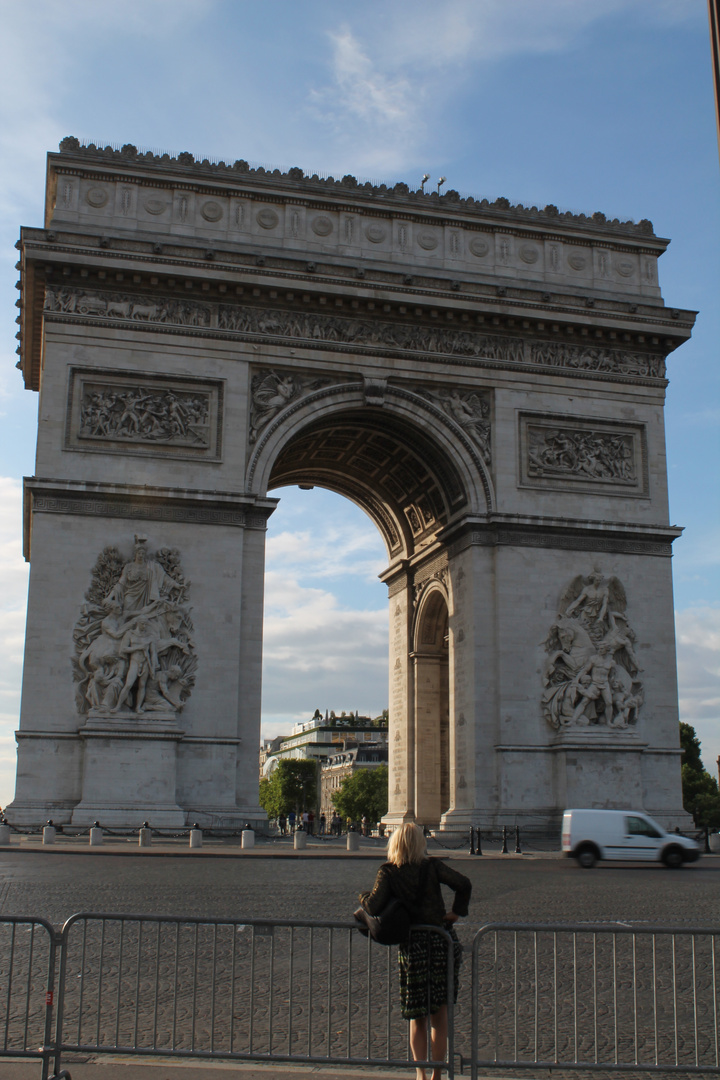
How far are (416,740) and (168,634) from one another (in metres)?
11.6

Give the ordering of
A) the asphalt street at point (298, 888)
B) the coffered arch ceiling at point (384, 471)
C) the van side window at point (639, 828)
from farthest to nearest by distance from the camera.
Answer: the coffered arch ceiling at point (384, 471), the van side window at point (639, 828), the asphalt street at point (298, 888)

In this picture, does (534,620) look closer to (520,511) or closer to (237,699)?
(520,511)

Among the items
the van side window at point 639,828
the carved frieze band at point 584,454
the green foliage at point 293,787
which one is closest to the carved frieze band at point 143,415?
the carved frieze band at point 584,454

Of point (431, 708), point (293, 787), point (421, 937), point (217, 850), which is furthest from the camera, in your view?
point (293, 787)

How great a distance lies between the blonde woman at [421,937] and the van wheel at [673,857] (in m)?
19.5

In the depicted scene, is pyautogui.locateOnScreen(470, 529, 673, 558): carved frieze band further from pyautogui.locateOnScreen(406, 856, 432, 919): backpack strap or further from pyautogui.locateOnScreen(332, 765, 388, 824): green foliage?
pyautogui.locateOnScreen(332, 765, 388, 824): green foliage

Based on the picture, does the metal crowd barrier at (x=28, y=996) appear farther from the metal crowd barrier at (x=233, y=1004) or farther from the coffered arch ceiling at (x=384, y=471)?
the coffered arch ceiling at (x=384, y=471)

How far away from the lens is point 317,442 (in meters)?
36.0

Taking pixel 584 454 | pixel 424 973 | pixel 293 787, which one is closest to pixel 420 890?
pixel 424 973

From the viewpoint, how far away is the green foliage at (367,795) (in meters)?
105

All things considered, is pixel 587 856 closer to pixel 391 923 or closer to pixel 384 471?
pixel 384 471

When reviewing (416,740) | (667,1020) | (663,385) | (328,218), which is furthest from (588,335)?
(667,1020)

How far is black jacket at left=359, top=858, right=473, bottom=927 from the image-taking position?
6.62m

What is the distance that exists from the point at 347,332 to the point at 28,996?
26.9 meters
